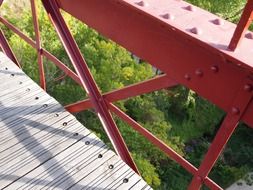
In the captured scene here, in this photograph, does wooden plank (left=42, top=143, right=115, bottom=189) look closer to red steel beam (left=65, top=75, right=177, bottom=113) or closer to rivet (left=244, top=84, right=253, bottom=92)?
red steel beam (left=65, top=75, right=177, bottom=113)

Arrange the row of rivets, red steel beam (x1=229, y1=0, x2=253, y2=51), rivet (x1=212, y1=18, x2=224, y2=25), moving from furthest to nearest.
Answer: rivet (x1=212, y1=18, x2=224, y2=25) < the row of rivets < red steel beam (x1=229, y1=0, x2=253, y2=51)

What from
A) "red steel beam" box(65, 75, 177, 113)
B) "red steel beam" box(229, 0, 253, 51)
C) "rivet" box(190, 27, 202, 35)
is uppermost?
"red steel beam" box(229, 0, 253, 51)

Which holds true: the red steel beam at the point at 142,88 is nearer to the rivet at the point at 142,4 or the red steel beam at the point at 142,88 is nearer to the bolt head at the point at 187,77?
the bolt head at the point at 187,77

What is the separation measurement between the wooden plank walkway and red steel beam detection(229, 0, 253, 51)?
1.51 metres

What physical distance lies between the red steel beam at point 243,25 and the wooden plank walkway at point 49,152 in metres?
1.51

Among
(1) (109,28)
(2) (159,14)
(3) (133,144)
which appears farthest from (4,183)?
(3) (133,144)

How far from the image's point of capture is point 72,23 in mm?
10055

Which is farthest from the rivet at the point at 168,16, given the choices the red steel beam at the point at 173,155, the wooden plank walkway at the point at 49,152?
the wooden plank walkway at the point at 49,152

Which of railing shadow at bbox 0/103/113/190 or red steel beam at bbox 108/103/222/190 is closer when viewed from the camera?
red steel beam at bbox 108/103/222/190

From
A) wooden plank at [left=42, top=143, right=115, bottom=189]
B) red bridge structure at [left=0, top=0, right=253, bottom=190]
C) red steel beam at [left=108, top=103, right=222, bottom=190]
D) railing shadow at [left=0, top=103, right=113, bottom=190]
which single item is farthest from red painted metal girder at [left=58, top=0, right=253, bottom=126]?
railing shadow at [left=0, top=103, right=113, bottom=190]

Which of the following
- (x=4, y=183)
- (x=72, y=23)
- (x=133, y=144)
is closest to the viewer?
(x=4, y=183)

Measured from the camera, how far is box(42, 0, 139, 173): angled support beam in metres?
2.98

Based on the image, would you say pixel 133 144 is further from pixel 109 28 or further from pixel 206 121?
pixel 109 28

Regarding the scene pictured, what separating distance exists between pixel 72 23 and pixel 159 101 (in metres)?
3.86
